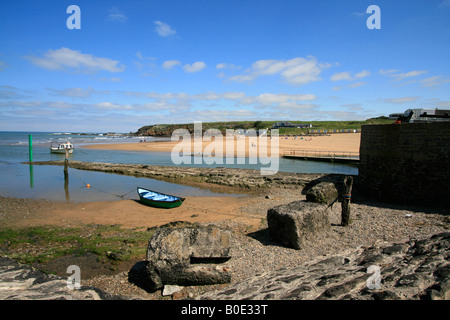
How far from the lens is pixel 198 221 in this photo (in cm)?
1173

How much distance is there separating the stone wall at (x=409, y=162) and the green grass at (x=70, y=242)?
39.4 feet

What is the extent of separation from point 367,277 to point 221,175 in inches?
675

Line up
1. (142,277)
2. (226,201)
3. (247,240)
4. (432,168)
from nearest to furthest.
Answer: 1. (142,277)
2. (247,240)
3. (432,168)
4. (226,201)

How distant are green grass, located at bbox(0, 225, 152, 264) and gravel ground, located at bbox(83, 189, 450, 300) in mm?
1574

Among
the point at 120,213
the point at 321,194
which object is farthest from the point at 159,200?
the point at 321,194

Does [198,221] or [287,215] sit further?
[198,221]

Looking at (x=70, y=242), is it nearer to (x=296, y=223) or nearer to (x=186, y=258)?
(x=186, y=258)

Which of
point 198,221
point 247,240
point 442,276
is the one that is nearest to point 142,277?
point 247,240

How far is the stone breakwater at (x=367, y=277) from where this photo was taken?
4.45 meters

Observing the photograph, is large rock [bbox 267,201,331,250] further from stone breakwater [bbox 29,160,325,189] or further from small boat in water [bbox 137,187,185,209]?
stone breakwater [bbox 29,160,325,189]

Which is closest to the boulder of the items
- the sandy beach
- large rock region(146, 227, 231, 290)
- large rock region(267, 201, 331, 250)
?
large rock region(267, 201, 331, 250)
